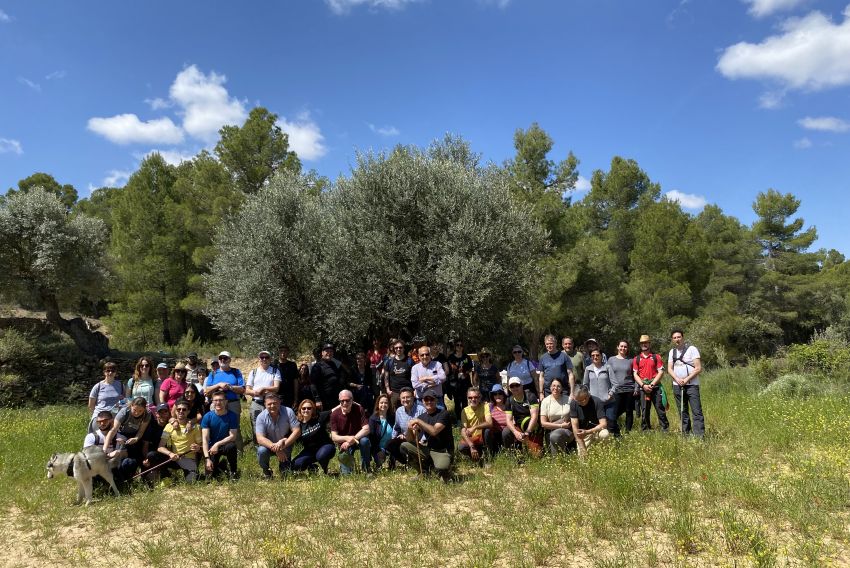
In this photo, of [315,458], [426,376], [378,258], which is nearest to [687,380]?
[426,376]

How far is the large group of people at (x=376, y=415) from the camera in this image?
7078 mm

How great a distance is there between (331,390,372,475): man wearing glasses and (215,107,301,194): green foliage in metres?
19.2

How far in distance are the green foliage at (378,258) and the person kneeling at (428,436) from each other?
13.8 ft

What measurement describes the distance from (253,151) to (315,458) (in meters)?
21.0

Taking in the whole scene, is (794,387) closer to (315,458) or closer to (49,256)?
(315,458)

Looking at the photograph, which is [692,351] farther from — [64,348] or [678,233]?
[678,233]

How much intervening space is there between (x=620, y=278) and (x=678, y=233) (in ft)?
21.4

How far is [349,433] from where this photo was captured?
290 inches

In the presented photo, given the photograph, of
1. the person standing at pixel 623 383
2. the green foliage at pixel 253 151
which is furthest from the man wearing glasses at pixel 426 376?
the green foliage at pixel 253 151

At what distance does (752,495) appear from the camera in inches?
208

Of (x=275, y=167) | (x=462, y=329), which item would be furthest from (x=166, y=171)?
(x=462, y=329)

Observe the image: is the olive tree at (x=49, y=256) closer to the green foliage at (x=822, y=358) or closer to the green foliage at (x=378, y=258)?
the green foliage at (x=378, y=258)

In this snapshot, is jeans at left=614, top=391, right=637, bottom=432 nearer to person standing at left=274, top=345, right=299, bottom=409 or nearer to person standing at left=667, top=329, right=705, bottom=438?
person standing at left=667, top=329, right=705, bottom=438

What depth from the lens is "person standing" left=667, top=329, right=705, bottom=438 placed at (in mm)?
7863
